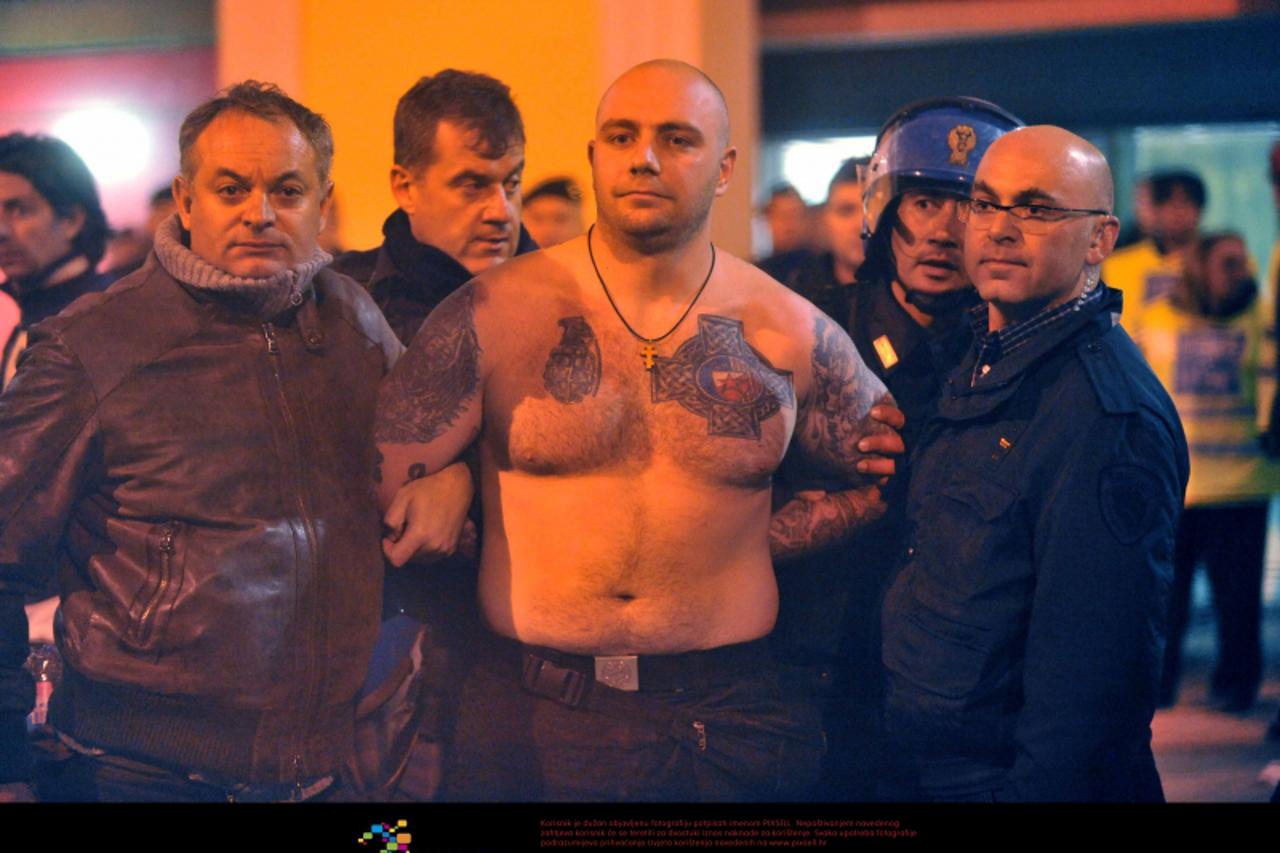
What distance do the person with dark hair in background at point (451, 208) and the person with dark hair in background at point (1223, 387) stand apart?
150 centimetres

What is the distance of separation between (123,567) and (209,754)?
35 centimetres

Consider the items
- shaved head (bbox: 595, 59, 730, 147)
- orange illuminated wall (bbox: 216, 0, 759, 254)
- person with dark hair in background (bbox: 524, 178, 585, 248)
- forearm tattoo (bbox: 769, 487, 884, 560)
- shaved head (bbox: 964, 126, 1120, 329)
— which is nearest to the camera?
shaved head (bbox: 964, 126, 1120, 329)

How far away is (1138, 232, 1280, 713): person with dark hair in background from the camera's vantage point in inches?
130

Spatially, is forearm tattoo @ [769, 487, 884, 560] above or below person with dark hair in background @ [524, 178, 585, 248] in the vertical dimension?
below

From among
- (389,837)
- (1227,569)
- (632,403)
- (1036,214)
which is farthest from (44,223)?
(1227,569)

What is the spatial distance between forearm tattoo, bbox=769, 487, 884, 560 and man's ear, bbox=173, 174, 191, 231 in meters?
1.11

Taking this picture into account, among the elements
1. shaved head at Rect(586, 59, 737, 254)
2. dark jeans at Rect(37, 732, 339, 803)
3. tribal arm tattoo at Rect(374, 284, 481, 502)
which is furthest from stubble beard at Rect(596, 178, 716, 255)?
dark jeans at Rect(37, 732, 339, 803)

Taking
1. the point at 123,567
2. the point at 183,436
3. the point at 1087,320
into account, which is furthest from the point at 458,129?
the point at 1087,320

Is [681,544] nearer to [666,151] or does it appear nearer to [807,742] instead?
[807,742]

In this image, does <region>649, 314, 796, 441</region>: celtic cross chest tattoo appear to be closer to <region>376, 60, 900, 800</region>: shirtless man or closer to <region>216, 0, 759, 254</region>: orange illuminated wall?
<region>376, 60, 900, 800</region>: shirtless man

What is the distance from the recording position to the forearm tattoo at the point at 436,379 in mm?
2490

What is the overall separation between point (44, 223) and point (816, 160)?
149cm

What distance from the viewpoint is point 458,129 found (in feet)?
9.00

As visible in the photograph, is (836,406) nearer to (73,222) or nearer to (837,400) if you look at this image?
(837,400)
